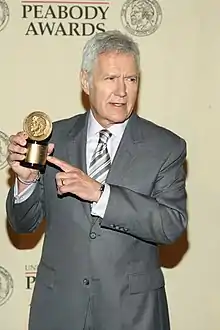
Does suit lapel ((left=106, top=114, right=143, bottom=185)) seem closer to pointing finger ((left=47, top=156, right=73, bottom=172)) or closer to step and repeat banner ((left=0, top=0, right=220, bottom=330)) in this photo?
pointing finger ((left=47, top=156, right=73, bottom=172))

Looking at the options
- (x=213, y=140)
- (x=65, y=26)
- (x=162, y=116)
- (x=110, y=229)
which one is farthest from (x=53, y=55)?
(x=110, y=229)

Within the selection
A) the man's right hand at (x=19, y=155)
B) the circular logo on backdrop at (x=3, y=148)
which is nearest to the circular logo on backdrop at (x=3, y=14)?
the circular logo on backdrop at (x=3, y=148)

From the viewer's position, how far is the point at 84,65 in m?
1.63

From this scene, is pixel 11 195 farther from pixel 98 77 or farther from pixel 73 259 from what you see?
pixel 98 77

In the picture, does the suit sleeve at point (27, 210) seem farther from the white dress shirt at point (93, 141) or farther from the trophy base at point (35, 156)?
the trophy base at point (35, 156)

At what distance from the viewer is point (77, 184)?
146 centimetres

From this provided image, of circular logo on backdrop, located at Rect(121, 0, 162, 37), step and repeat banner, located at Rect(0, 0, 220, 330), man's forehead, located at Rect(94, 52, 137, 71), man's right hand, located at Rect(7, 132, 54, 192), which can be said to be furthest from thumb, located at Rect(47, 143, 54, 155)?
circular logo on backdrop, located at Rect(121, 0, 162, 37)

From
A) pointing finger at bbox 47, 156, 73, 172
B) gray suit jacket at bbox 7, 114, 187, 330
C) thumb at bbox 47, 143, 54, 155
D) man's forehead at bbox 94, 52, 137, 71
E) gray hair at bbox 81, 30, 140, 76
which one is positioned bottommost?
gray suit jacket at bbox 7, 114, 187, 330

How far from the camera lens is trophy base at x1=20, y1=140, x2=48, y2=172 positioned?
152 cm

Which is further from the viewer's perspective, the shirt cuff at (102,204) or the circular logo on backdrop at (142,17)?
the circular logo on backdrop at (142,17)

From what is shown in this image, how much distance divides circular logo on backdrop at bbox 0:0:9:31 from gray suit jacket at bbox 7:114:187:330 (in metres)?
0.80

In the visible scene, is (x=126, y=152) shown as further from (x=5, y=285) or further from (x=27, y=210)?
(x=5, y=285)

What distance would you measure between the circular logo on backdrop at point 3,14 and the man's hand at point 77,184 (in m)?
0.94

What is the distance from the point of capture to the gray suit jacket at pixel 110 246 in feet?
5.18
